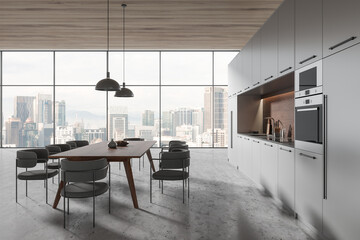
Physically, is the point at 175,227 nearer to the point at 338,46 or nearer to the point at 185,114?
the point at 338,46

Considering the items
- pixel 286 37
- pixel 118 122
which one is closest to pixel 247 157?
pixel 286 37

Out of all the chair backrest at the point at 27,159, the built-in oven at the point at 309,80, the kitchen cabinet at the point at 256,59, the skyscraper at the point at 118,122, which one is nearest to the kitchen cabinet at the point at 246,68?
the kitchen cabinet at the point at 256,59

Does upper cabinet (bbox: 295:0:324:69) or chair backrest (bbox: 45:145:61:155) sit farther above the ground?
upper cabinet (bbox: 295:0:324:69)

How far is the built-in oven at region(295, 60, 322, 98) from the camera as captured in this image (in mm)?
2396

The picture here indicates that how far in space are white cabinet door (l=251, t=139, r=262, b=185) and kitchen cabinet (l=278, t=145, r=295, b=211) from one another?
32.4 inches

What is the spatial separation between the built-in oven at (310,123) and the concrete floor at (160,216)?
0.92 meters

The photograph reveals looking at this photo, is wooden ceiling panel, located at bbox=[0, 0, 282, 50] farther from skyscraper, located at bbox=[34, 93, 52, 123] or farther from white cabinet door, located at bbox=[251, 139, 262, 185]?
white cabinet door, located at bbox=[251, 139, 262, 185]

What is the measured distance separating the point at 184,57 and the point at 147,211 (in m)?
6.51

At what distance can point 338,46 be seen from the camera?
6.74 feet

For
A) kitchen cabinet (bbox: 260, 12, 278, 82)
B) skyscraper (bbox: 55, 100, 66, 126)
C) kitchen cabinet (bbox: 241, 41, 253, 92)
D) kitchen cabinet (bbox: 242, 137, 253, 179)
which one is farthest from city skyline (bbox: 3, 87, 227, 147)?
Result: kitchen cabinet (bbox: 260, 12, 278, 82)

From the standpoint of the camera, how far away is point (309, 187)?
99.7 inches

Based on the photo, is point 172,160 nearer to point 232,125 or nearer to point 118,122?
point 232,125

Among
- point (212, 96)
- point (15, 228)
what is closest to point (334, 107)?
point (15, 228)

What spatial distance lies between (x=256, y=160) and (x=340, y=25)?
2.70 metres
